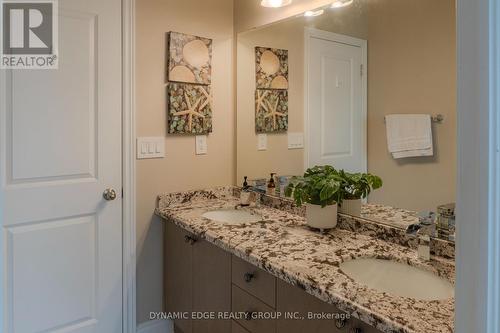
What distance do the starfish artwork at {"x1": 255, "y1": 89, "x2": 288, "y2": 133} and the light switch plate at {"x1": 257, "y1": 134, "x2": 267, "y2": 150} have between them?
0.03m

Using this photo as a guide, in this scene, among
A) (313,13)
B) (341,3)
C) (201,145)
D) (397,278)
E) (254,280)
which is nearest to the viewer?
(397,278)

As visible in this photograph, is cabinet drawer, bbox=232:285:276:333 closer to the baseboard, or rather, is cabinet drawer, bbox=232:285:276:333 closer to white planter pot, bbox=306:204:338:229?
white planter pot, bbox=306:204:338:229

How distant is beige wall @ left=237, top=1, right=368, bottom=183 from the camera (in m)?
1.84

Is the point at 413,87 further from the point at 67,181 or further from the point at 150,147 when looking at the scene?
the point at 67,181

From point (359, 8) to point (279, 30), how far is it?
0.60 m

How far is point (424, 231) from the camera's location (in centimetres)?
137

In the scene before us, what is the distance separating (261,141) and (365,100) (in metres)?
0.82

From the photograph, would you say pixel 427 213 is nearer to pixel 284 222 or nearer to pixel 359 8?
pixel 284 222

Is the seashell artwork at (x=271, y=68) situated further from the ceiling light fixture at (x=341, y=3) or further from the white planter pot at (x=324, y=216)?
the white planter pot at (x=324, y=216)

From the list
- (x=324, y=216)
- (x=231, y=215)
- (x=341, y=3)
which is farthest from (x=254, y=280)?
(x=341, y=3)

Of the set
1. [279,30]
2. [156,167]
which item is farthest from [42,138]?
[279,30]

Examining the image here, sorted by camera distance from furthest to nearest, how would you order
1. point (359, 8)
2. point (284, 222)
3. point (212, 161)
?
1. point (212, 161)
2. point (284, 222)
3. point (359, 8)

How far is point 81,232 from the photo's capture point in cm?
189

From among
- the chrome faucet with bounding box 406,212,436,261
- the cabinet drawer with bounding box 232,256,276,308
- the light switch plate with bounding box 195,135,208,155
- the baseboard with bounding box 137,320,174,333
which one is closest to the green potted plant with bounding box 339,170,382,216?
the chrome faucet with bounding box 406,212,436,261
